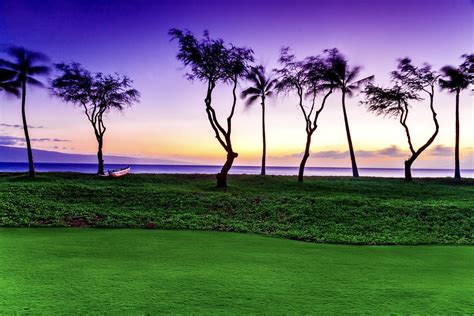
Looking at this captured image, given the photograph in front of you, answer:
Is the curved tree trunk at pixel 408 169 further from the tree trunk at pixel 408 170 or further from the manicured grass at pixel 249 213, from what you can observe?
the manicured grass at pixel 249 213

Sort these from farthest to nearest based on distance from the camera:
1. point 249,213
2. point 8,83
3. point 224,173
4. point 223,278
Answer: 1. point 8,83
2. point 224,173
3. point 249,213
4. point 223,278

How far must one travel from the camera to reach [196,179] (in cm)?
2700

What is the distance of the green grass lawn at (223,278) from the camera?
4.41 m

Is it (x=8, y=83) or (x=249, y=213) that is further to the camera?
(x=8, y=83)

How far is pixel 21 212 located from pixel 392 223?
12.4 metres

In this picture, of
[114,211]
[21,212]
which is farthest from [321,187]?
[21,212]

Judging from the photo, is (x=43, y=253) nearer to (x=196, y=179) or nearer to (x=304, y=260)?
(x=304, y=260)

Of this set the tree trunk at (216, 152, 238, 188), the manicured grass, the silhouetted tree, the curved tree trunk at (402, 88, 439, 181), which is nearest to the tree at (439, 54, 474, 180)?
the curved tree trunk at (402, 88, 439, 181)

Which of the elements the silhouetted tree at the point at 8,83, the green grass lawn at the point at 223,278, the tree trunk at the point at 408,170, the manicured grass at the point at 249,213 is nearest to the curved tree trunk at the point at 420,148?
the tree trunk at the point at 408,170

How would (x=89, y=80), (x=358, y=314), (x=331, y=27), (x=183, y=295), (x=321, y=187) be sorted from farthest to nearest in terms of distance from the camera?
(x=89, y=80) → (x=321, y=187) → (x=331, y=27) → (x=183, y=295) → (x=358, y=314)

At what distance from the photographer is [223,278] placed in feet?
18.0

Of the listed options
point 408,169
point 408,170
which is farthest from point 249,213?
A: point 408,169

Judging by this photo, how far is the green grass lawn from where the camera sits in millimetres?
4406

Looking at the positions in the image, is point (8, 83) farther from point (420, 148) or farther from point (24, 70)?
point (420, 148)
